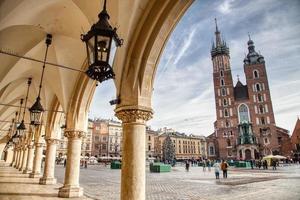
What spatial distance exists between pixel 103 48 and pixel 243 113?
60138mm

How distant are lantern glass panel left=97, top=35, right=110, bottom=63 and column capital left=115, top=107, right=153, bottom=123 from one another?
188 cm

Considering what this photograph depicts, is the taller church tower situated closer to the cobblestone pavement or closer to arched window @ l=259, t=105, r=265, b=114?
arched window @ l=259, t=105, r=265, b=114

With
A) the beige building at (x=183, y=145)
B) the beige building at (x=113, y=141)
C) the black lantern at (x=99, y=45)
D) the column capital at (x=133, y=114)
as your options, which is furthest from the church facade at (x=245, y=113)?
the black lantern at (x=99, y=45)

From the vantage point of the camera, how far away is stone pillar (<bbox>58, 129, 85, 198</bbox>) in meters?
8.46

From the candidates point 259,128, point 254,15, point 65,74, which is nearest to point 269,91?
point 259,128

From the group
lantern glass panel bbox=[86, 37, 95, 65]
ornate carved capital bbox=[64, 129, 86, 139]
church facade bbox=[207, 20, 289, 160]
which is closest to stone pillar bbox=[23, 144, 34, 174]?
ornate carved capital bbox=[64, 129, 86, 139]

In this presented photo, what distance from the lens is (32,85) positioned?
1361 cm

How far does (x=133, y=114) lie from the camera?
4891 mm

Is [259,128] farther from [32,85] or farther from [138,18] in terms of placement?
[138,18]

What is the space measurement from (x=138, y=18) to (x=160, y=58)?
1019 mm

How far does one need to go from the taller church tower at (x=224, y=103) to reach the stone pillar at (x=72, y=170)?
173ft

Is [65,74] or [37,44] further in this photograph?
[65,74]

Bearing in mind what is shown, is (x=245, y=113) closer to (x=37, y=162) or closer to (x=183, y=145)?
(x=183, y=145)

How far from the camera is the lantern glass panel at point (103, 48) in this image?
10.4 feet
